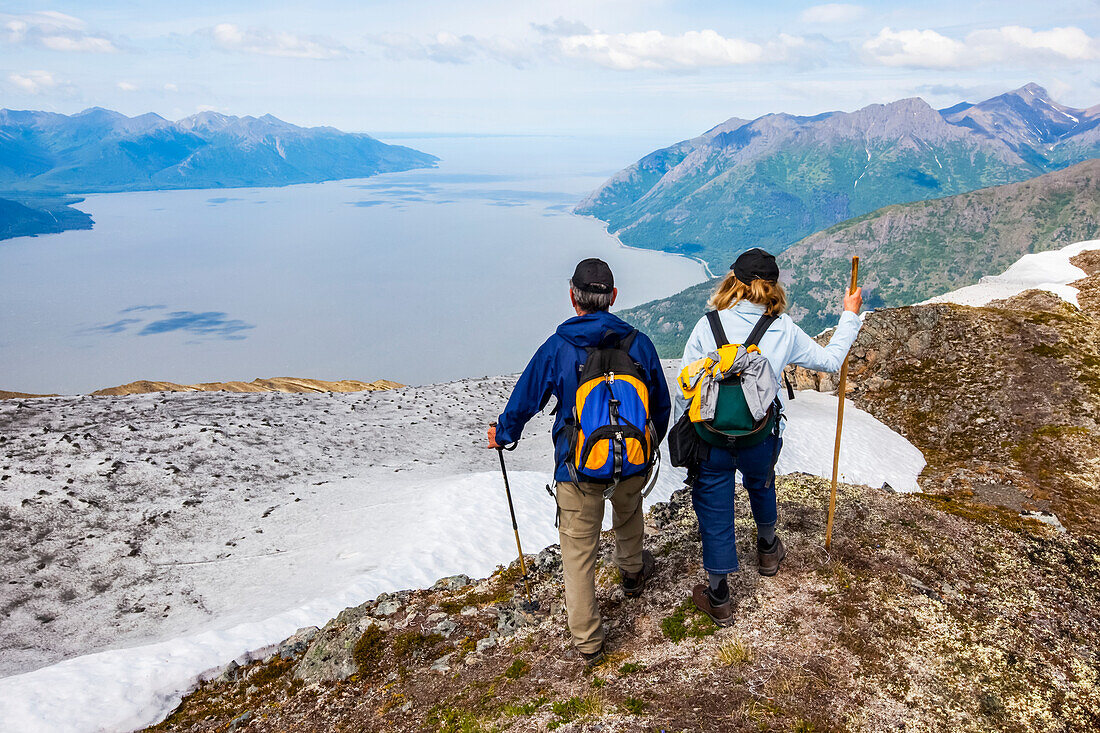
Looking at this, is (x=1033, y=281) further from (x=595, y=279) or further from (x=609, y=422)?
(x=609, y=422)

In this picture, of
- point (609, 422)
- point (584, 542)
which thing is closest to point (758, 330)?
point (609, 422)

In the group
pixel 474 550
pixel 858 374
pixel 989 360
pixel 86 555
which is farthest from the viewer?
pixel 858 374

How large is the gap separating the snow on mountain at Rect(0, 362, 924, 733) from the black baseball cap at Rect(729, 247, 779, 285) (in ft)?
31.7

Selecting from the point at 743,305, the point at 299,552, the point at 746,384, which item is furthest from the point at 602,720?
the point at 299,552

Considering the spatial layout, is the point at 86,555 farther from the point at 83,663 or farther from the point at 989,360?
the point at 989,360

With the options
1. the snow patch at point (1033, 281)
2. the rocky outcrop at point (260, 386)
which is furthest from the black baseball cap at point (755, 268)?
the snow patch at point (1033, 281)

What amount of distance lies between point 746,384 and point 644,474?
146 centimetres

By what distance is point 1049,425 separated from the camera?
19828 millimetres

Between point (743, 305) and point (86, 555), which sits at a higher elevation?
point (743, 305)

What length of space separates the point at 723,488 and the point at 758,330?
1.87 meters

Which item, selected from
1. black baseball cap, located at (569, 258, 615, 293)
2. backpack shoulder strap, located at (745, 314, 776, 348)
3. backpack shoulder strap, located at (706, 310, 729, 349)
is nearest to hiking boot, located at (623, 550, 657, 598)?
backpack shoulder strap, located at (706, 310, 729, 349)

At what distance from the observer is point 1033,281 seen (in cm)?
4300

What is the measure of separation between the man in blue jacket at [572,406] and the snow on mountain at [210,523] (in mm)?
6438

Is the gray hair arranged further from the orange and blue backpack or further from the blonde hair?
the blonde hair
